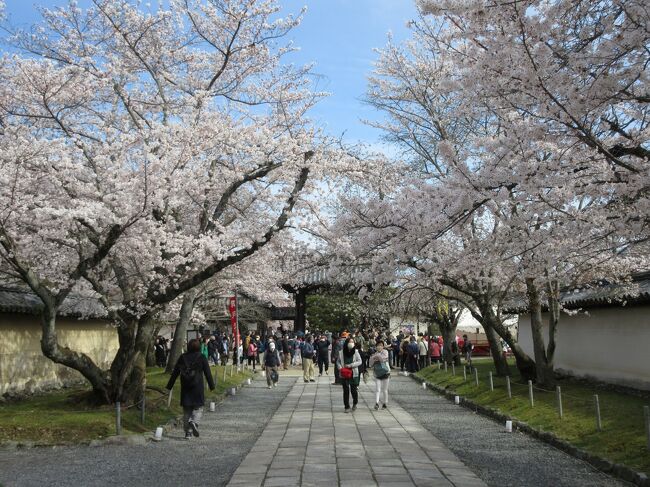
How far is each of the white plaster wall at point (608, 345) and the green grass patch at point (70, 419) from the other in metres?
10.9

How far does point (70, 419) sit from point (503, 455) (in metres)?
7.46

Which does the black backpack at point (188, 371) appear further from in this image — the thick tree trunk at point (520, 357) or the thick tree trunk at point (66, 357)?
the thick tree trunk at point (520, 357)

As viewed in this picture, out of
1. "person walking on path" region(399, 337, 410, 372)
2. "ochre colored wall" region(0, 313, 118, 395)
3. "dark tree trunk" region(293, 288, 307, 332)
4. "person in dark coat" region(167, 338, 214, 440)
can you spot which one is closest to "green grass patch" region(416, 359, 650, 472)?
"person in dark coat" region(167, 338, 214, 440)

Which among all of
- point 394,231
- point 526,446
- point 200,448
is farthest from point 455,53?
point 200,448

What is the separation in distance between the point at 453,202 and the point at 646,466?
4.11 meters

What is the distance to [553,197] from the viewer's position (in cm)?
917

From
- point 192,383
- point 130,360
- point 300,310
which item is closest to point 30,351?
point 130,360

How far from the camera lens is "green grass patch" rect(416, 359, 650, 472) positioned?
Answer: 30.0 feet

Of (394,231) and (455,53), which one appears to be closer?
(455,53)

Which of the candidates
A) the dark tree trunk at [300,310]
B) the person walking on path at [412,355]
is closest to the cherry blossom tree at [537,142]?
the person walking on path at [412,355]

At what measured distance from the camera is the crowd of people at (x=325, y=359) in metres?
11.5

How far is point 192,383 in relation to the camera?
11.2m

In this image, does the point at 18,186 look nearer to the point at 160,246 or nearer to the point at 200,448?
the point at 160,246

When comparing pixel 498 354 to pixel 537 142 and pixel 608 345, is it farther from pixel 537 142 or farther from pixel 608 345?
pixel 537 142
